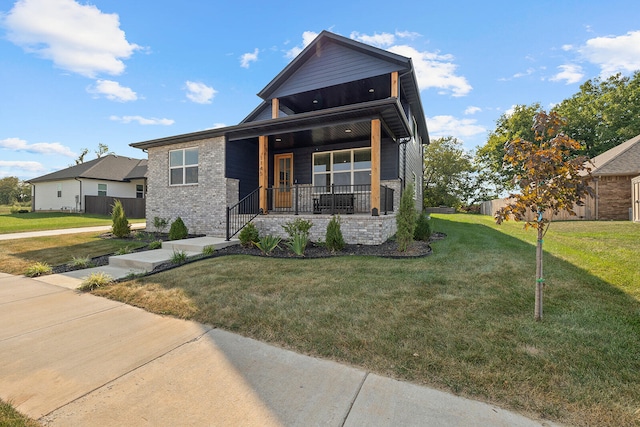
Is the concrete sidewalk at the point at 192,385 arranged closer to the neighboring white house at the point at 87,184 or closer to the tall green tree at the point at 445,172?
the neighboring white house at the point at 87,184

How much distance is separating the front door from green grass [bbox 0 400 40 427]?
31.7 ft

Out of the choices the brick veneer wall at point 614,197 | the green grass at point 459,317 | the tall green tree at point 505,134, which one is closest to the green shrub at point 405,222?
the green grass at point 459,317

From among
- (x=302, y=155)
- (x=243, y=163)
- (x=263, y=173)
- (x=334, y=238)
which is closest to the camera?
(x=334, y=238)

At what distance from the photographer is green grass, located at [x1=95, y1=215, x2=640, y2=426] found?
2012 millimetres

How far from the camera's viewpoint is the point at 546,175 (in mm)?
2904

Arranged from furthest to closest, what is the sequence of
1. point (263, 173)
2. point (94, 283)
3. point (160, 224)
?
point (160, 224), point (263, 173), point (94, 283)

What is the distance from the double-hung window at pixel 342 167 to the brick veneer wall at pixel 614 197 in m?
13.9

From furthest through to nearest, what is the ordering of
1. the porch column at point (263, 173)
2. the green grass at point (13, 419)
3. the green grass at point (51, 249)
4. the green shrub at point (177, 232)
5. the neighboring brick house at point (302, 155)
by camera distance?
the green shrub at point (177, 232) < the porch column at point (263, 173) < the neighboring brick house at point (302, 155) < the green grass at point (51, 249) < the green grass at point (13, 419)

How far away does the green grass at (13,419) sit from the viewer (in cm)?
172

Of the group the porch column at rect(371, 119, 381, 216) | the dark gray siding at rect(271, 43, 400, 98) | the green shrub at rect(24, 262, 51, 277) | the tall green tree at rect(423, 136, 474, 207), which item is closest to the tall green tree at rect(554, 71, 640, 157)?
the tall green tree at rect(423, 136, 474, 207)

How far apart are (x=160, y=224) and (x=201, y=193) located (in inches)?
92.1

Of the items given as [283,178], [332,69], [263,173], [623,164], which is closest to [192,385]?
[263,173]

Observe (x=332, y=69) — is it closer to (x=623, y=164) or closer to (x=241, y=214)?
(x=241, y=214)

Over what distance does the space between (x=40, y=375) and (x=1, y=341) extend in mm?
1207
